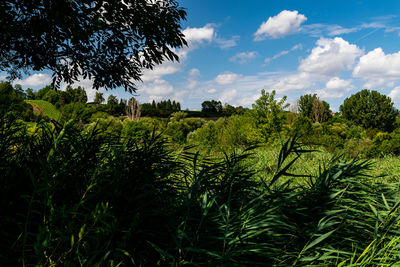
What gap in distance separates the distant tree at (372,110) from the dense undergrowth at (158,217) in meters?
44.2

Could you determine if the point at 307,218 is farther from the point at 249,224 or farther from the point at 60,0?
the point at 60,0

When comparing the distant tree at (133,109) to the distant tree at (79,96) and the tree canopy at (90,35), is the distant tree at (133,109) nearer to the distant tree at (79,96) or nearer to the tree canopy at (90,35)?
the tree canopy at (90,35)

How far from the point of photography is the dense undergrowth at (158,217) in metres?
1.15

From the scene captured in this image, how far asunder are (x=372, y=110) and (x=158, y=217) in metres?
46.8

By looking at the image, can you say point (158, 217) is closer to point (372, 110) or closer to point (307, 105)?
point (372, 110)

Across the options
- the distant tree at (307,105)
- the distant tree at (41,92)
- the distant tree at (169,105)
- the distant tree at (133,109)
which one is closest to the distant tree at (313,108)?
the distant tree at (307,105)

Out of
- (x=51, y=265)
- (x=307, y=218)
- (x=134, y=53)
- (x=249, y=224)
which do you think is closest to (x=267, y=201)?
(x=249, y=224)

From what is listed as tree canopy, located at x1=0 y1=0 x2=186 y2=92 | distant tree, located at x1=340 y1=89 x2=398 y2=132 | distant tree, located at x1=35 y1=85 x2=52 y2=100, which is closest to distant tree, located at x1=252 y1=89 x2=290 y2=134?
tree canopy, located at x1=0 y1=0 x2=186 y2=92

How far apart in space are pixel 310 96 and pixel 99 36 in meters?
52.9

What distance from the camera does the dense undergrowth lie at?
115cm

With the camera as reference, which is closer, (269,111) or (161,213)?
(161,213)

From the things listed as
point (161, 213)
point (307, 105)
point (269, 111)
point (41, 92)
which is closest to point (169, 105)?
point (41, 92)

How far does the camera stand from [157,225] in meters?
1.45

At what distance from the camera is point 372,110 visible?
38.4 m
